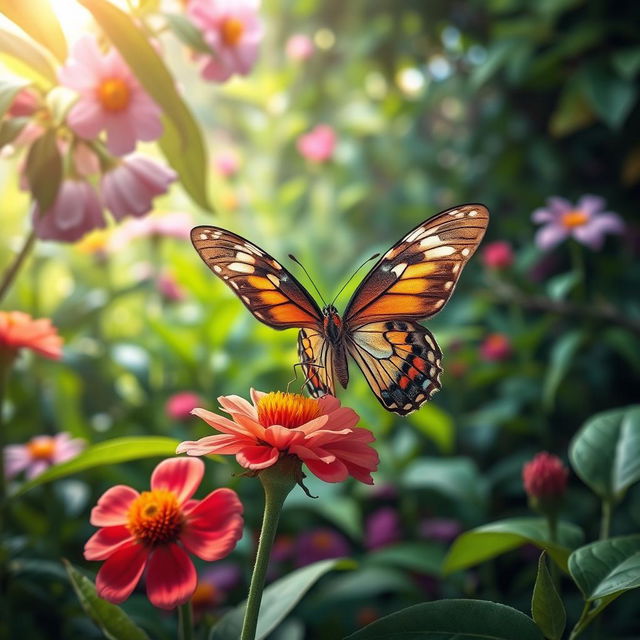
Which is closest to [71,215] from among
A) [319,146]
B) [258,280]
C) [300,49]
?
[258,280]

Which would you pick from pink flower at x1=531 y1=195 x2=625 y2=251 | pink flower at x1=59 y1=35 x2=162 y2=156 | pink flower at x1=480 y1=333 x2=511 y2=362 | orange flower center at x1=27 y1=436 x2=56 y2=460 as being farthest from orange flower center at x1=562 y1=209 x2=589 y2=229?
orange flower center at x1=27 y1=436 x2=56 y2=460

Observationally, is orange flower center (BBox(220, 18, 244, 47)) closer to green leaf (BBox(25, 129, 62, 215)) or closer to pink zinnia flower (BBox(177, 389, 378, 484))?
green leaf (BBox(25, 129, 62, 215))

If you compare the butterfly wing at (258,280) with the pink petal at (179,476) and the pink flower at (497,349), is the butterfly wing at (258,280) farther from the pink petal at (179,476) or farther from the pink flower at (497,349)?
the pink flower at (497,349)

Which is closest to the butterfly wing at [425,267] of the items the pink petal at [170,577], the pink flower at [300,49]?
the pink petal at [170,577]

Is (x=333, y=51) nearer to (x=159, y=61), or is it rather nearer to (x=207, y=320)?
(x=207, y=320)

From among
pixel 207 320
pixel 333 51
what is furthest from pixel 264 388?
pixel 333 51

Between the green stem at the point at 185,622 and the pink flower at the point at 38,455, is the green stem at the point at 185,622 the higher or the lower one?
the lower one
